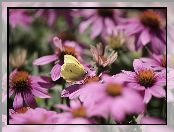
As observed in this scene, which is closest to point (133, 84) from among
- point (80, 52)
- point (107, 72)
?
point (107, 72)

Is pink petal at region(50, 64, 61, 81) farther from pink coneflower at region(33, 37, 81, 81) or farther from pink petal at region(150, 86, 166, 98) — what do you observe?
pink petal at region(150, 86, 166, 98)

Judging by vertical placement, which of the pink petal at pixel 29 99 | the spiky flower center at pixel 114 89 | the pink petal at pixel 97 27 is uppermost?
the pink petal at pixel 97 27

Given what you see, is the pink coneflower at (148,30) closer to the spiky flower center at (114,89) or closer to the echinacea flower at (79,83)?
the echinacea flower at (79,83)

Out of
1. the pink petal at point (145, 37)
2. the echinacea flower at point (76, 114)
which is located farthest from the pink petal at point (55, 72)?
the pink petal at point (145, 37)

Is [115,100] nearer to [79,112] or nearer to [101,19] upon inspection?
[79,112]

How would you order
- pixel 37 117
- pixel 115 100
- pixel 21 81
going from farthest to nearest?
pixel 21 81 < pixel 37 117 < pixel 115 100

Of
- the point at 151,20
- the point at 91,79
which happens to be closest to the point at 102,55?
the point at 91,79
